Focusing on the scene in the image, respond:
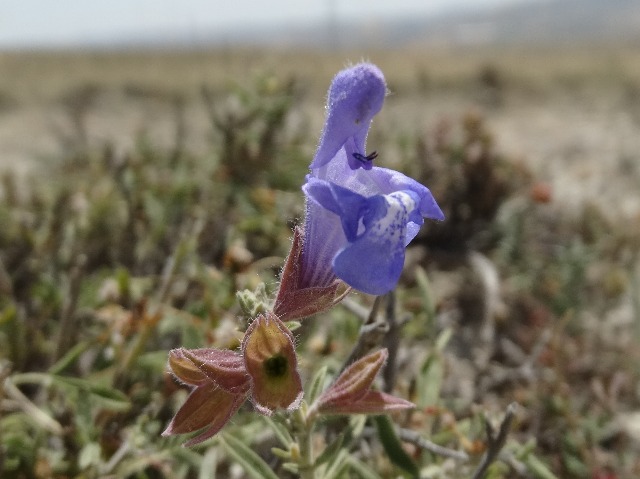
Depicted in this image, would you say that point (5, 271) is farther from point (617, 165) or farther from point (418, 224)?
point (617, 165)

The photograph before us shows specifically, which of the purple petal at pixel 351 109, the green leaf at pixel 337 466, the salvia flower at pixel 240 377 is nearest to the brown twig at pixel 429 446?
the green leaf at pixel 337 466

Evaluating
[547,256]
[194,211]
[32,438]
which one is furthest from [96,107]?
[32,438]

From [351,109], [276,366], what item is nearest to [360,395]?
[276,366]

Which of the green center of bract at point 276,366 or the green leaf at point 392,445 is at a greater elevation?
the green center of bract at point 276,366

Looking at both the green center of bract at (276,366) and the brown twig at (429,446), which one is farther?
the brown twig at (429,446)

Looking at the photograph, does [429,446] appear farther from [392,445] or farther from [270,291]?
[270,291]

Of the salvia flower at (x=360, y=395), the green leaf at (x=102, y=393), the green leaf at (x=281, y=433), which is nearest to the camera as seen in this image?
the salvia flower at (x=360, y=395)

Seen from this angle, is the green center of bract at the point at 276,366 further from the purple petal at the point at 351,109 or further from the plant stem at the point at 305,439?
the purple petal at the point at 351,109

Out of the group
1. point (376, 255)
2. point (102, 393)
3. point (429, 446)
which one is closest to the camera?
point (376, 255)
